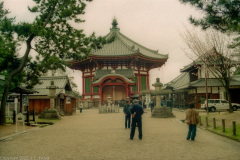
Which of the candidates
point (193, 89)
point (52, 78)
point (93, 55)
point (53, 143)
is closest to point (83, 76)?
point (93, 55)

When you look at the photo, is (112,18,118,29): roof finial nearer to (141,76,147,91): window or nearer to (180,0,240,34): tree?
(141,76,147,91): window

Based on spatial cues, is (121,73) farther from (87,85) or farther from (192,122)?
(192,122)

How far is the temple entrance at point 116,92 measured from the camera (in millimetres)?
40781

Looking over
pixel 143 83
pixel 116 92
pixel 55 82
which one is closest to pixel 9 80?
pixel 55 82

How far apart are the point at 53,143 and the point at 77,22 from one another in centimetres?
940

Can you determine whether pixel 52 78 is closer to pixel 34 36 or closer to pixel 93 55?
pixel 93 55

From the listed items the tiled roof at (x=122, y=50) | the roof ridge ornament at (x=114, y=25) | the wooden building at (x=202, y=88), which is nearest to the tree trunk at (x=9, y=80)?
the wooden building at (x=202, y=88)

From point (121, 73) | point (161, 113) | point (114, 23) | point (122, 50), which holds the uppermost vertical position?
point (114, 23)

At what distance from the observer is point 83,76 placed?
45.0m

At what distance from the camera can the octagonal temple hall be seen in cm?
3881

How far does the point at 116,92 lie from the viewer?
41.1 metres

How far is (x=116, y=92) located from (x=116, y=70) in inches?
166

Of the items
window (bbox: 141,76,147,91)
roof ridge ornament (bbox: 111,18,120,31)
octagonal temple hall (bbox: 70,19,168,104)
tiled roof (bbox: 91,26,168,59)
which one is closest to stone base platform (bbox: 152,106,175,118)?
octagonal temple hall (bbox: 70,19,168,104)

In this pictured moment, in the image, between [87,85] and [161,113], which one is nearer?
[161,113]
